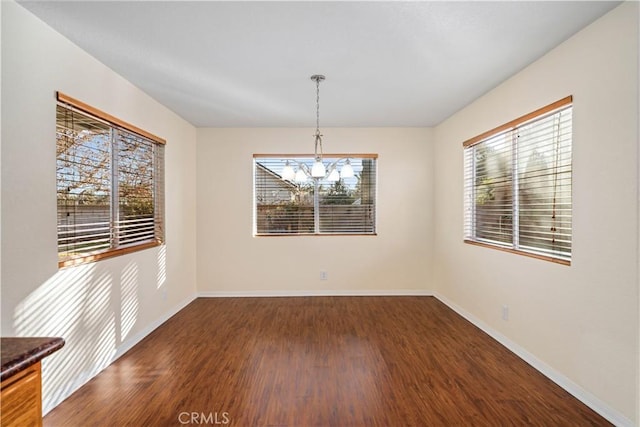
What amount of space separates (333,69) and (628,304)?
2665mm

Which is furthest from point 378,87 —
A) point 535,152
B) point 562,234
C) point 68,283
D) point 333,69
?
point 68,283

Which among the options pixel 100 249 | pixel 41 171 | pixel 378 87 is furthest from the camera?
pixel 378 87

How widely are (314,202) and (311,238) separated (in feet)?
1.85

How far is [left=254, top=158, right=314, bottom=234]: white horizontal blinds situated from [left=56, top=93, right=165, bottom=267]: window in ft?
5.04

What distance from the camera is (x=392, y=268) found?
504 cm

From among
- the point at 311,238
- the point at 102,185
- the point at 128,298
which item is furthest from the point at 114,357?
the point at 311,238

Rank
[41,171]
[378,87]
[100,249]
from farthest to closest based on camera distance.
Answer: [378,87], [100,249], [41,171]

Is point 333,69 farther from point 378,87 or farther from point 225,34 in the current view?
point 225,34

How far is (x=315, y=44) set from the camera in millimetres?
2439

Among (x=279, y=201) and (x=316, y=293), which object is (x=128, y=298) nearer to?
(x=279, y=201)

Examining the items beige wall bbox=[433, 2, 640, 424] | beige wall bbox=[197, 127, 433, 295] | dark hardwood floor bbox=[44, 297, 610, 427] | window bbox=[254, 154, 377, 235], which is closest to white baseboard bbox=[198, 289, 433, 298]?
beige wall bbox=[197, 127, 433, 295]

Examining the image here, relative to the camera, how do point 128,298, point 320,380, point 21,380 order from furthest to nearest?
1. point 128,298
2. point 320,380
3. point 21,380
